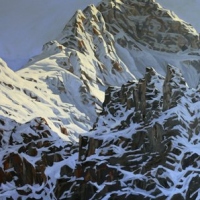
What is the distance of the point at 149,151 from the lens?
61844mm

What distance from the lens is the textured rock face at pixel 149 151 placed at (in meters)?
56.1

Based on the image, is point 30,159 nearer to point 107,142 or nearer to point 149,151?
point 107,142

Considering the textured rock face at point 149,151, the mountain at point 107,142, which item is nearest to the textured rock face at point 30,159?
the mountain at point 107,142

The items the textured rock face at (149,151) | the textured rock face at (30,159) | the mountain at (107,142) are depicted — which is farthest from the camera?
the textured rock face at (30,159)

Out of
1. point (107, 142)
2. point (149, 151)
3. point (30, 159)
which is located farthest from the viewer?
point (30, 159)

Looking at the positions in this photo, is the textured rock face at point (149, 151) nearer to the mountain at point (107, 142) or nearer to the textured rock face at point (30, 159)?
the mountain at point (107, 142)

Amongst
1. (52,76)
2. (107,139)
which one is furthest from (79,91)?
(107,139)

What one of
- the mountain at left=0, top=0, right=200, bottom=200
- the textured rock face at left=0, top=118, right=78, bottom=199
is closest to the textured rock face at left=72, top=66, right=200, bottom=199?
the mountain at left=0, top=0, right=200, bottom=200

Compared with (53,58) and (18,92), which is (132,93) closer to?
(18,92)

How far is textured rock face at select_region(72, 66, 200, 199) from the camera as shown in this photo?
2210 inches

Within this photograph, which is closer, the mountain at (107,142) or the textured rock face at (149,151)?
the textured rock face at (149,151)

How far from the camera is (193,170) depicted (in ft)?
184

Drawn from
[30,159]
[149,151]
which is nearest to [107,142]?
[149,151]

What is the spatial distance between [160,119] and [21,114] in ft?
223
